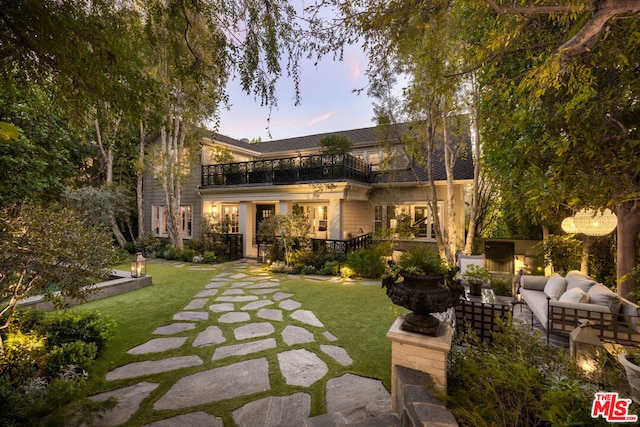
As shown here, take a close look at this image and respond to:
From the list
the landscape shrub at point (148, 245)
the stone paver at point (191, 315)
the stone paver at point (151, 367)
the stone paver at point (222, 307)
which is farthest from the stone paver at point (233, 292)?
the landscape shrub at point (148, 245)

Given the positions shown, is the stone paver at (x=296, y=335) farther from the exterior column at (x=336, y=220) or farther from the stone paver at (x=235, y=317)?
the exterior column at (x=336, y=220)

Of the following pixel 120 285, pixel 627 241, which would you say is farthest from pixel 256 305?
pixel 627 241

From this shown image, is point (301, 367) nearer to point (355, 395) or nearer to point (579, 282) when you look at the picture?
point (355, 395)

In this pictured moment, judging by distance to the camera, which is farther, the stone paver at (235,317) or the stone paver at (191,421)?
the stone paver at (235,317)

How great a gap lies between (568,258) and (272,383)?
32.1 feet

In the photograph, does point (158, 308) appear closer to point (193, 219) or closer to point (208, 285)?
point (208, 285)

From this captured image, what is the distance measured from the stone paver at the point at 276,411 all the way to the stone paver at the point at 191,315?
3076 millimetres

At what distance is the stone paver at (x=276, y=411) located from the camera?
8.39 feet

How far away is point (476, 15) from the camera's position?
3.77 meters

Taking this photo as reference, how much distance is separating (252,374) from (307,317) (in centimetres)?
213

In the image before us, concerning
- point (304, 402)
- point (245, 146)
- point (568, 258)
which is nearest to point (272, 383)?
point (304, 402)

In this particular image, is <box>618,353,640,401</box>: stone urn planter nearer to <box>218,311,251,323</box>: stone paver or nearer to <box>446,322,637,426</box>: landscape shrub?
<box>446,322,637,426</box>: landscape shrub

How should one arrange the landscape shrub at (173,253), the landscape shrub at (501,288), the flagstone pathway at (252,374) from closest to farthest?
1. the flagstone pathway at (252,374)
2. the landscape shrub at (501,288)
3. the landscape shrub at (173,253)

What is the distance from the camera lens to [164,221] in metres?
15.1
